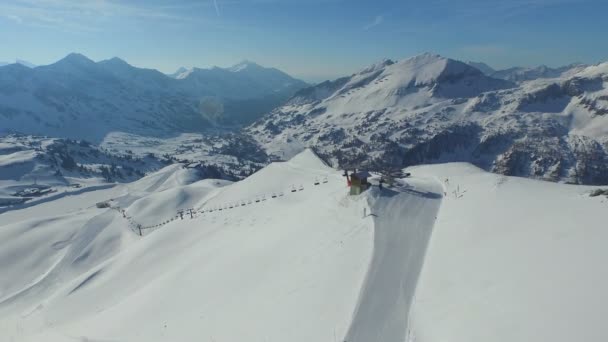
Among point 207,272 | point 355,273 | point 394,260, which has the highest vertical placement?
point 394,260

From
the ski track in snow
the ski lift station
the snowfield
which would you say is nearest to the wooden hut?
the ski lift station

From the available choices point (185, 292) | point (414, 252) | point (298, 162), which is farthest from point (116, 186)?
point (414, 252)

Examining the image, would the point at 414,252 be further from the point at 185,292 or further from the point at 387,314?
the point at 185,292

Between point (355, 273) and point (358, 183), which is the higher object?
point (358, 183)

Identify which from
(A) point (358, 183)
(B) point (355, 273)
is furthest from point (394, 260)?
(A) point (358, 183)

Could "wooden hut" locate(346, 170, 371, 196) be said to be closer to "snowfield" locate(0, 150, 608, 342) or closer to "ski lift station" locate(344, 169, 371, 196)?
"ski lift station" locate(344, 169, 371, 196)

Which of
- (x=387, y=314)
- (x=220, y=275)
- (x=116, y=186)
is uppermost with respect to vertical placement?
(x=387, y=314)

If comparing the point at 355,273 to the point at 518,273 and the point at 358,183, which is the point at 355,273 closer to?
the point at 518,273
